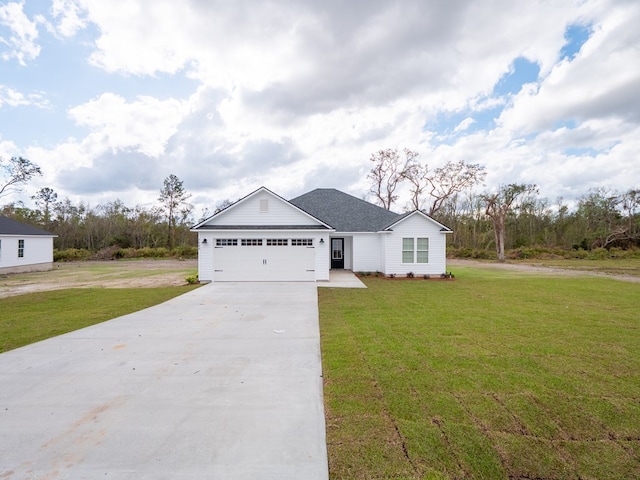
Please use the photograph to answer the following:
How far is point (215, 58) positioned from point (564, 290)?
688 inches

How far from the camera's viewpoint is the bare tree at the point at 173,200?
1495 inches

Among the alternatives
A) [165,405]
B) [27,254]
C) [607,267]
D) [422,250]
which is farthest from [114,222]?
[607,267]

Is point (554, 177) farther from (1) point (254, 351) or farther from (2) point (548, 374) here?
(1) point (254, 351)

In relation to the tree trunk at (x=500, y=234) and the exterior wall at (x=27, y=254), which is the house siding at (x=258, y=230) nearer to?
the exterior wall at (x=27, y=254)

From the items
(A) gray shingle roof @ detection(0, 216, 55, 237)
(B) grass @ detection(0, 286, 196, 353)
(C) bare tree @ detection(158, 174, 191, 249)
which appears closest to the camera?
(B) grass @ detection(0, 286, 196, 353)

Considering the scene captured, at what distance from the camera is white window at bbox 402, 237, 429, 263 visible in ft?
55.9

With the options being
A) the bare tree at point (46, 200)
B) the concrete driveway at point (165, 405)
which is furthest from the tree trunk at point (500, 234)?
the bare tree at point (46, 200)

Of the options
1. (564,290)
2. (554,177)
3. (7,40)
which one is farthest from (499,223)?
(7,40)

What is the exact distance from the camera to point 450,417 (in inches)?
126

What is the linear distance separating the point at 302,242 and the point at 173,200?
2973cm

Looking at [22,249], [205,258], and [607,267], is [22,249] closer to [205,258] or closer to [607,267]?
[205,258]

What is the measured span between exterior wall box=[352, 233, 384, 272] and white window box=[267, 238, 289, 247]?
209 inches

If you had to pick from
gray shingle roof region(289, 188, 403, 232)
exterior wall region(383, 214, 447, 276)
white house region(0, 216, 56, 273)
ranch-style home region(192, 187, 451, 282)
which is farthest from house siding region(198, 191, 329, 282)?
white house region(0, 216, 56, 273)

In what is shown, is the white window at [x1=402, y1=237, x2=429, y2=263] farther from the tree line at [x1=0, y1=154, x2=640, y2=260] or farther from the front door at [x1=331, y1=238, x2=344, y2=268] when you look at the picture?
the tree line at [x1=0, y1=154, x2=640, y2=260]
